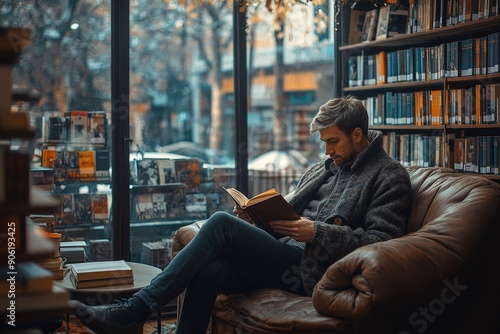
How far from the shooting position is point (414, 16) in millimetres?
3990

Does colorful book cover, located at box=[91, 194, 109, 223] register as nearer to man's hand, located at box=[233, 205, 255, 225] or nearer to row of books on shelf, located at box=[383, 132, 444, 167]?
man's hand, located at box=[233, 205, 255, 225]

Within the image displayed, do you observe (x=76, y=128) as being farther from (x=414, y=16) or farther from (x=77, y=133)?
(x=414, y=16)

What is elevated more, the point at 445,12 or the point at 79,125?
the point at 445,12

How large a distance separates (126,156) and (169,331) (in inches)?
40.6

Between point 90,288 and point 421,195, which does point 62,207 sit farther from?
point 421,195

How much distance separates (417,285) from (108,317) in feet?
3.69

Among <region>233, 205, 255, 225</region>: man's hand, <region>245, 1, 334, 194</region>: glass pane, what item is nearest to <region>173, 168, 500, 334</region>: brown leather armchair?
<region>233, 205, 255, 225</region>: man's hand

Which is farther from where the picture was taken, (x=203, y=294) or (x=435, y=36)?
(x=435, y=36)

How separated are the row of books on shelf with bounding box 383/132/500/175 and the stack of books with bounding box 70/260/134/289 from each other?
74.2 inches

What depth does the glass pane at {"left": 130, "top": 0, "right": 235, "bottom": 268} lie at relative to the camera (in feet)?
14.1

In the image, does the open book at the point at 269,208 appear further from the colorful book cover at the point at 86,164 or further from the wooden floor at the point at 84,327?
the colorful book cover at the point at 86,164

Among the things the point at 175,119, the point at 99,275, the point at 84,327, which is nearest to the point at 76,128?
the point at 84,327

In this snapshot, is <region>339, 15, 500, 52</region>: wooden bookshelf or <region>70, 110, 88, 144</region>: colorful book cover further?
<region>70, 110, 88, 144</region>: colorful book cover

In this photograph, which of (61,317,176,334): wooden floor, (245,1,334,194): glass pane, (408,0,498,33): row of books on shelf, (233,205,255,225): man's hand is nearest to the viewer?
(233,205,255,225): man's hand
